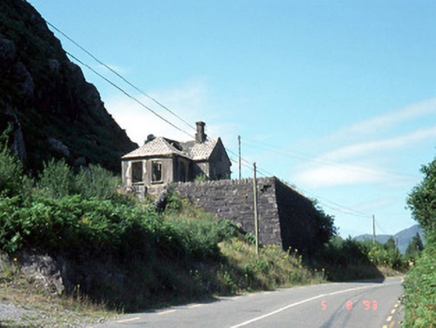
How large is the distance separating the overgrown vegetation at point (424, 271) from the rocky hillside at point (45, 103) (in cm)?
2770

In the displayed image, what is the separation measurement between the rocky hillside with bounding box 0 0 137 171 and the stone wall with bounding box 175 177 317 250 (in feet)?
39.9

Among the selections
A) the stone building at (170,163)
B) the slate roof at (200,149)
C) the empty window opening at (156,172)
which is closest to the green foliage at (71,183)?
the stone building at (170,163)

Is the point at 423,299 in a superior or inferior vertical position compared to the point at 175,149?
inferior

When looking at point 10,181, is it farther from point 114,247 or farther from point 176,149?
point 176,149

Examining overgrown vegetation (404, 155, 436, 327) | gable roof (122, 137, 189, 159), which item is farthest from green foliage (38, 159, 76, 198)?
gable roof (122, 137, 189, 159)

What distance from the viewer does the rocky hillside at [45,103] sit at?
1907 inches

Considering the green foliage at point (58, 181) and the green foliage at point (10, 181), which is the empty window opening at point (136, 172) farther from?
the green foliage at point (10, 181)

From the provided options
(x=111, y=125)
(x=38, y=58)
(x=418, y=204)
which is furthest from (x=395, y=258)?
(x=111, y=125)

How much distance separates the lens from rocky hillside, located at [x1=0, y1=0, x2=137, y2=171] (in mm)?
48438

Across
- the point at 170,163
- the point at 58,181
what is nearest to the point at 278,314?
the point at 58,181

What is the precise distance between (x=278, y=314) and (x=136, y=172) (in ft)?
114

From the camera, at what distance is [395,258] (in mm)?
42469

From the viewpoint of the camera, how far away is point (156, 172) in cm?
4681

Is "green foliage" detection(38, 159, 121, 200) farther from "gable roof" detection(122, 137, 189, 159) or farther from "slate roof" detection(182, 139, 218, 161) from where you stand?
"slate roof" detection(182, 139, 218, 161)
